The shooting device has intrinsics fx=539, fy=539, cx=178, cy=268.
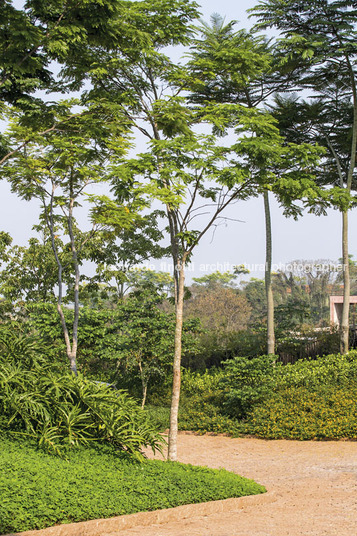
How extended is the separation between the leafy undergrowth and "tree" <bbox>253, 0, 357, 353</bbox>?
9.68 metres

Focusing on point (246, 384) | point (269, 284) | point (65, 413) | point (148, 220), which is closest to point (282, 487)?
point (65, 413)

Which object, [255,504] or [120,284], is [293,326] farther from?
[255,504]

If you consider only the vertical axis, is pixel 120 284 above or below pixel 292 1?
below

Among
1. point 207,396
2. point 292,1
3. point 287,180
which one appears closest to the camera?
point 287,180

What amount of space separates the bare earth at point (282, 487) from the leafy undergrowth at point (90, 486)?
0.33 meters

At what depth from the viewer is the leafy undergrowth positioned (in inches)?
192

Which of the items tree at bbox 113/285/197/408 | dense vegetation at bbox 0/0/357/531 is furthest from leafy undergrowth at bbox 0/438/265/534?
tree at bbox 113/285/197/408

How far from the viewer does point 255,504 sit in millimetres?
6109

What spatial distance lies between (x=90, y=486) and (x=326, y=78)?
13.9m

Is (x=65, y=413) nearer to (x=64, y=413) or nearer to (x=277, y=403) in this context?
(x=64, y=413)

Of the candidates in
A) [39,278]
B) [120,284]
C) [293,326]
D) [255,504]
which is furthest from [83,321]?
[255,504]

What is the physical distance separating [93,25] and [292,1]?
27.9 ft

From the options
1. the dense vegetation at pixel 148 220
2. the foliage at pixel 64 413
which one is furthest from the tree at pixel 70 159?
the foliage at pixel 64 413

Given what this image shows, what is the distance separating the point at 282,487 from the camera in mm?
6883
